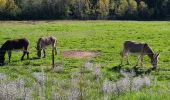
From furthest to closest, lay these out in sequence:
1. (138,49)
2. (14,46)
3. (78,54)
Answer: (78,54)
(14,46)
(138,49)

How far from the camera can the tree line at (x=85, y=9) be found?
77.1m

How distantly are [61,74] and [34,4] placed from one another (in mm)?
62000

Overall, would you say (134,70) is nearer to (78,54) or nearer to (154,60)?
(154,60)

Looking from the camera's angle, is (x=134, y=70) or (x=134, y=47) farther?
(x=134, y=47)

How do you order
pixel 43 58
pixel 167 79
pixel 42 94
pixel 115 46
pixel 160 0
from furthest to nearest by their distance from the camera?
pixel 160 0 → pixel 115 46 → pixel 43 58 → pixel 167 79 → pixel 42 94

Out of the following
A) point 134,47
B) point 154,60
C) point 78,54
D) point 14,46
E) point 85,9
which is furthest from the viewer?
point 85,9

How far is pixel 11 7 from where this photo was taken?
76.9 metres

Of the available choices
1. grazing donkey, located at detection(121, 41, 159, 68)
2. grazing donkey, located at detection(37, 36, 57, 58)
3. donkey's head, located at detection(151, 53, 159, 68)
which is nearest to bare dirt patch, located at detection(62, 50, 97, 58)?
grazing donkey, located at detection(37, 36, 57, 58)

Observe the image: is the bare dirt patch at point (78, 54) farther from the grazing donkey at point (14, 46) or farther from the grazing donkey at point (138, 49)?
the grazing donkey at point (14, 46)

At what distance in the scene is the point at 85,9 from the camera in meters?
82.7

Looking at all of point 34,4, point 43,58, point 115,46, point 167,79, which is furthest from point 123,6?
point 167,79

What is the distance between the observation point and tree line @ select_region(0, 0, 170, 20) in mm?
77125

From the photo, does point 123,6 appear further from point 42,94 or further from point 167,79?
point 42,94

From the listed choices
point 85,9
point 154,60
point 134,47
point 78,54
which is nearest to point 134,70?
point 154,60
